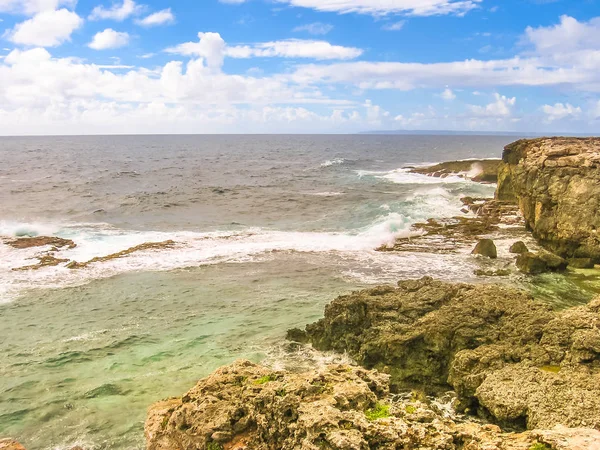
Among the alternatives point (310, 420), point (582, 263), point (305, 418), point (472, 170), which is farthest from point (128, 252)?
point (472, 170)

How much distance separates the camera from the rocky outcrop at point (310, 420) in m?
6.86

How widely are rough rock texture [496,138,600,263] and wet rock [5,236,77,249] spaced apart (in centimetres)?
2958

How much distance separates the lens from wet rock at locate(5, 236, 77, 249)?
101ft

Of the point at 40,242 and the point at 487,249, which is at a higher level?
the point at 487,249

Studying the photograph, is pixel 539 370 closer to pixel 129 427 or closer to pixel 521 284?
pixel 129 427

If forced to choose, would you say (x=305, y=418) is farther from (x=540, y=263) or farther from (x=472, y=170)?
(x=472, y=170)

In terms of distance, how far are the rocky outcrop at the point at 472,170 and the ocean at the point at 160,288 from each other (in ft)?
44.4

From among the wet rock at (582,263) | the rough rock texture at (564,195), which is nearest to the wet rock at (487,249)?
the rough rock texture at (564,195)

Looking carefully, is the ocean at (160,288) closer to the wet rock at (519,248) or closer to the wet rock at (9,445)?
the wet rock at (9,445)

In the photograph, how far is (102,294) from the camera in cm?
2236

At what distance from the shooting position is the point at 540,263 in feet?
78.5

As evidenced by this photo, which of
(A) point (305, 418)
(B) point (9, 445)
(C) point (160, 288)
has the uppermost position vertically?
(A) point (305, 418)

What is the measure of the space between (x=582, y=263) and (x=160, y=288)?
21.5m

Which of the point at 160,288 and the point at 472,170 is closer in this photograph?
the point at 160,288
